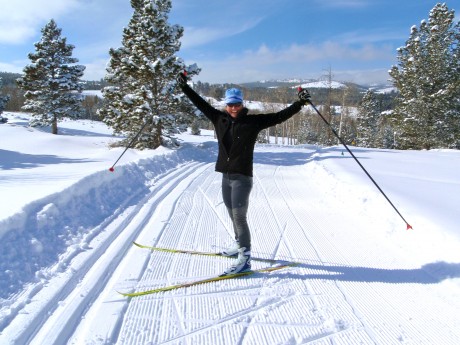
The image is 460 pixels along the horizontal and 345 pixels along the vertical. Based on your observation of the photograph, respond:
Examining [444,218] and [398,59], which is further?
[398,59]

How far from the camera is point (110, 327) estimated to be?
280 cm

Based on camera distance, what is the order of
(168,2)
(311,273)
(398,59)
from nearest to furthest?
(311,273) → (168,2) → (398,59)

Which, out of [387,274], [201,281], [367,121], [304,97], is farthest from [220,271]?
[367,121]

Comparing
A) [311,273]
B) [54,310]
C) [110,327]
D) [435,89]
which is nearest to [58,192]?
[54,310]

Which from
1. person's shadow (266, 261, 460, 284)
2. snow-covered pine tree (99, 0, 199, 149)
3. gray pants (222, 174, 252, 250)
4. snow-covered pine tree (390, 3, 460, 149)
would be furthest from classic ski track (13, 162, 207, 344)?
snow-covered pine tree (390, 3, 460, 149)

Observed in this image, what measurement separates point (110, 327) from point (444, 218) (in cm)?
506

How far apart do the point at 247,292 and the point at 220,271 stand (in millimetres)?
594

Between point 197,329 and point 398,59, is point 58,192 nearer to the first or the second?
point 197,329

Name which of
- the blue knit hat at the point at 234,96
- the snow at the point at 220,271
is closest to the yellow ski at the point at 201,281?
the snow at the point at 220,271

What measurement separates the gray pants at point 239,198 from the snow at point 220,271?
1.75 feet

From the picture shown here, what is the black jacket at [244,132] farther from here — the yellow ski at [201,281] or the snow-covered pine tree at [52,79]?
the snow-covered pine tree at [52,79]

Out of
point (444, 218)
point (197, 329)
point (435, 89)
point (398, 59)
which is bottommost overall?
point (197, 329)

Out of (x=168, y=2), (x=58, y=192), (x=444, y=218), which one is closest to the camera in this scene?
(x=444, y=218)

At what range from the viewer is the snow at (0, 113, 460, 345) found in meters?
2.83
